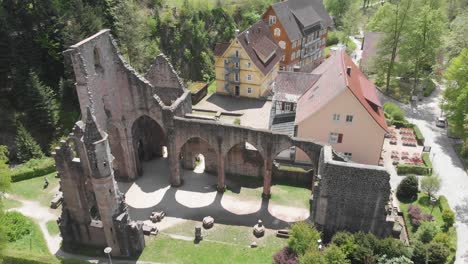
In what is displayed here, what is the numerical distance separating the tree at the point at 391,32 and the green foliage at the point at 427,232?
34799 millimetres

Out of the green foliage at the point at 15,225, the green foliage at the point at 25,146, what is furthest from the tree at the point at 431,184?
the green foliage at the point at 25,146

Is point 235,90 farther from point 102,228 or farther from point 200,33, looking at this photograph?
point 102,228

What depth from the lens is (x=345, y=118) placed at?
4131 cm

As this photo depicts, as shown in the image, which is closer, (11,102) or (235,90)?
(11,102)

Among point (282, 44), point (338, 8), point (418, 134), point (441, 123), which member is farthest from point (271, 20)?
point (338, 8)

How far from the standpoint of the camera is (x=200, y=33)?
70125mm

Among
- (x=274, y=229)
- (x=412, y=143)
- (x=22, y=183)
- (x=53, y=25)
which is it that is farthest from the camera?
(x=53, y=25)

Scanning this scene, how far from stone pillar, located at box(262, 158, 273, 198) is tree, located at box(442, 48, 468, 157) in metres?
24.0

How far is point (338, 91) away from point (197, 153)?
17.0 metres

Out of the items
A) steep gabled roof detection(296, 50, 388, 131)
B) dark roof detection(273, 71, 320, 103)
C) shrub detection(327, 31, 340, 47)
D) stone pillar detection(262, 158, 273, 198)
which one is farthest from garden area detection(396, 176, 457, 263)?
shrub detection(327, 31, 340, 47)

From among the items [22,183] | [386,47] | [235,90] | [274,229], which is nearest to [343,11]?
[386,47]

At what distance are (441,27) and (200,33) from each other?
39.8m

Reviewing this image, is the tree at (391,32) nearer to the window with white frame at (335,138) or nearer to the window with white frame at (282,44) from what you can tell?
the window with white frame at (282,44)

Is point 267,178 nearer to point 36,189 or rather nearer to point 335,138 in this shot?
point 335,138
